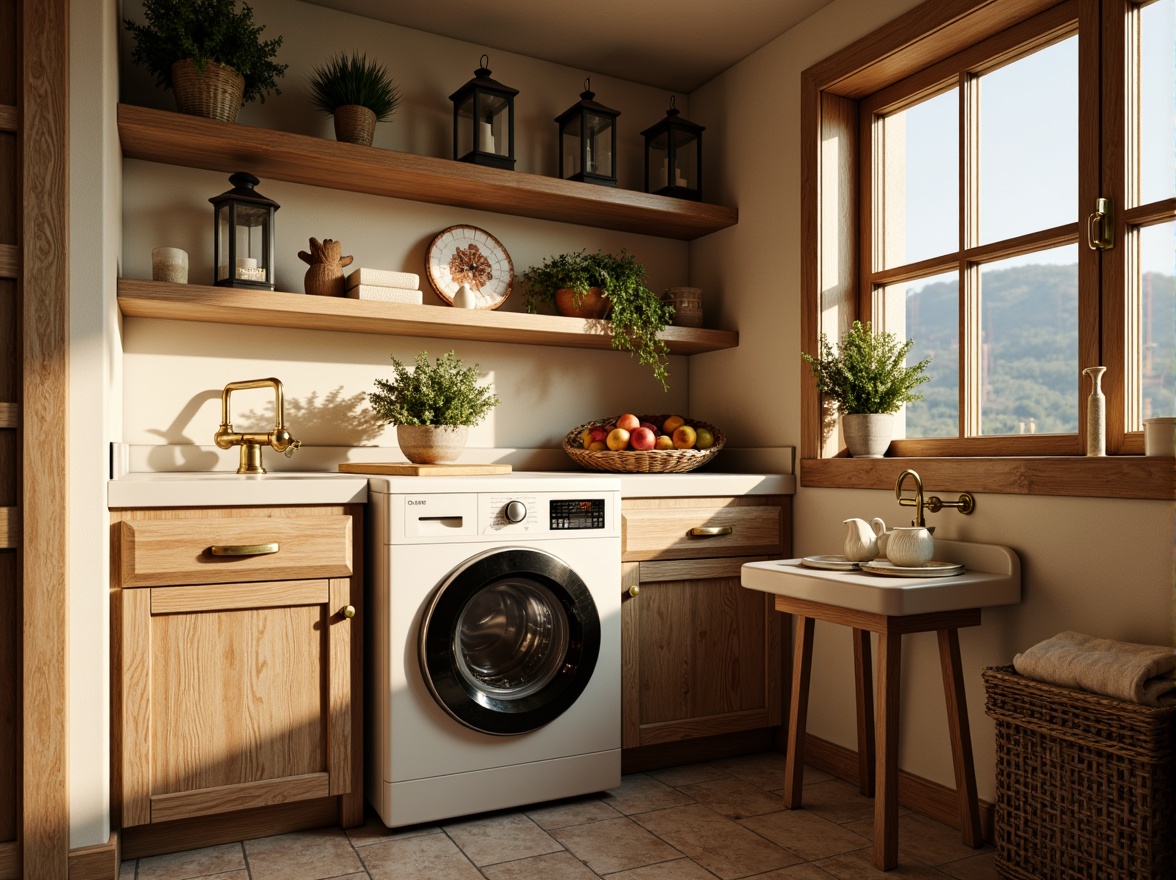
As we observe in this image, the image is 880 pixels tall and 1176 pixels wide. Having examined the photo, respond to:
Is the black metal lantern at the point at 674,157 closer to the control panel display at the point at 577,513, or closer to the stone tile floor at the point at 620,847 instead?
the control panel display at the point at 577,513

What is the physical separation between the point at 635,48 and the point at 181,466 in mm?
2054

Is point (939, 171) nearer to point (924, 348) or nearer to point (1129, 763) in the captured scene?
point (924, 348)

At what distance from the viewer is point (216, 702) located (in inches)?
84.7

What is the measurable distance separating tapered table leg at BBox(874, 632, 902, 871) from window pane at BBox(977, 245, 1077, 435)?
75 centimetres

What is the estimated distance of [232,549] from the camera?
215 cm

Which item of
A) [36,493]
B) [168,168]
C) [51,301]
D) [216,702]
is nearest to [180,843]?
[216,702]

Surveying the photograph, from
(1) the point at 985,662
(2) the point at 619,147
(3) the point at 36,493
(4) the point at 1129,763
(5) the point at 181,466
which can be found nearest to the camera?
(4) the point at 1129,763

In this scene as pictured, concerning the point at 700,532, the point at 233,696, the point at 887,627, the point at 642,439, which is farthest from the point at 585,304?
the point at 233,696

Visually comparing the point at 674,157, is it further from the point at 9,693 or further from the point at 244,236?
the point at 9,693

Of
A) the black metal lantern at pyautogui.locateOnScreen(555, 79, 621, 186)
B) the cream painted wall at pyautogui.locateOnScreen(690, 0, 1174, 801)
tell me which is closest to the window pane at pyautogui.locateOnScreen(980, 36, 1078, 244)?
the cream painted wall at pyautogui.locateOnScreen(690, 0, 1174, 801)

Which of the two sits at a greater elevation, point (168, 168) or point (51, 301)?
point (168, 168)

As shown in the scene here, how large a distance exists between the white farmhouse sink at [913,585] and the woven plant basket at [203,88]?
6.32 feet

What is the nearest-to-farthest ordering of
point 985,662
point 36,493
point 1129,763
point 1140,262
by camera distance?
point 1129,763 < point 36,493 < point 1140,262 < point 985,662

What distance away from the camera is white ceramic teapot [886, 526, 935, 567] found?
2172 millimetres
